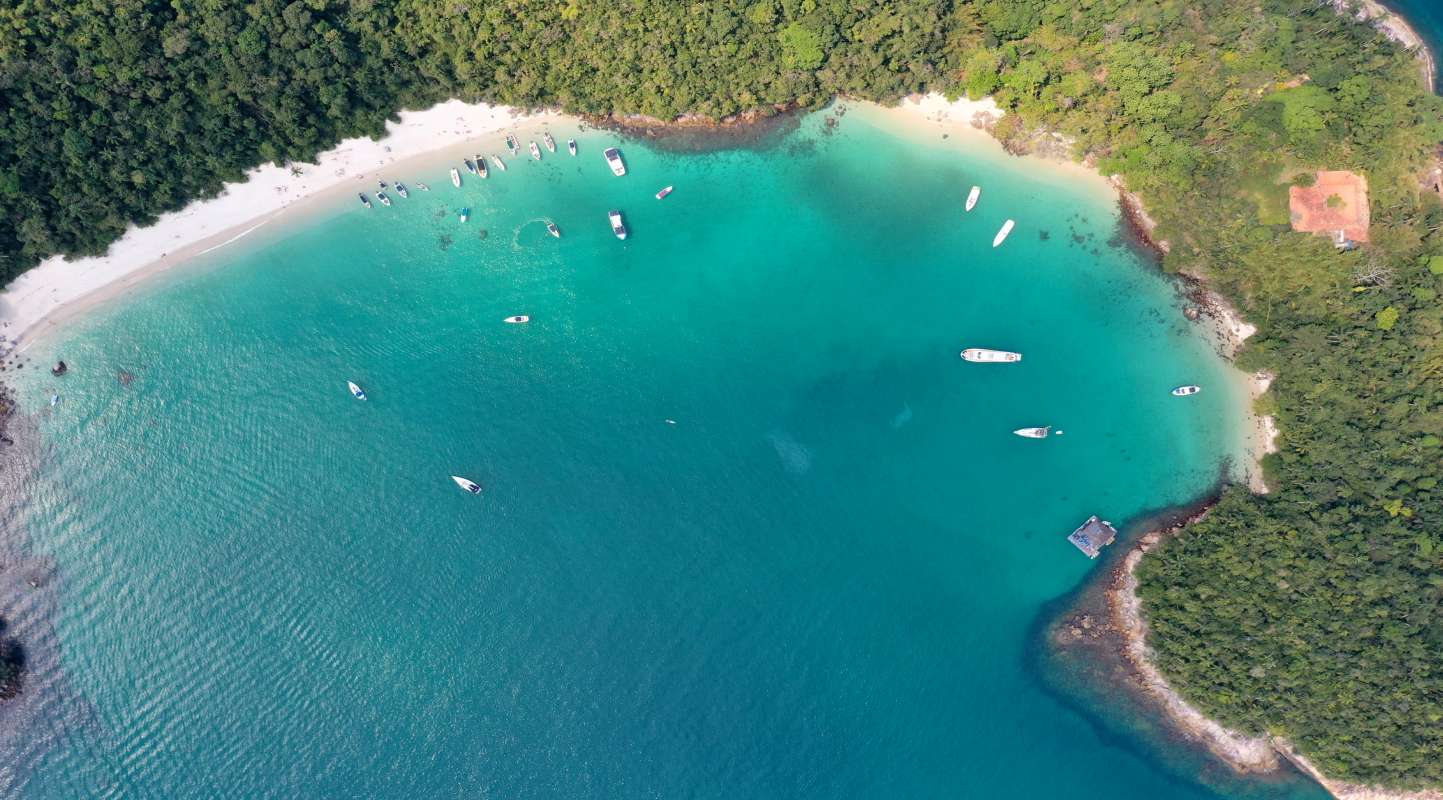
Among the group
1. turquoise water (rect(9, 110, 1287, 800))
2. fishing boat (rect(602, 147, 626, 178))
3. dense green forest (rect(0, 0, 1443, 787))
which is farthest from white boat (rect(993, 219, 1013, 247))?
fishing boat (rect(602, 147, 626, 178))

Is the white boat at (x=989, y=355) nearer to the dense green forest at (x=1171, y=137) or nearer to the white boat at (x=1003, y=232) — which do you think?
the white boat at (x=1003, y=232)

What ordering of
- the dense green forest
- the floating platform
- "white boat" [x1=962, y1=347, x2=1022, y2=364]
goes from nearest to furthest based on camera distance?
the dense green forest → the floating platform → "white boat" [x1=962, y1=347, x2=1022, y2=364]

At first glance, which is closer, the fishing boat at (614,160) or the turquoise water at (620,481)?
Answer: the turquoise water at (620,481)

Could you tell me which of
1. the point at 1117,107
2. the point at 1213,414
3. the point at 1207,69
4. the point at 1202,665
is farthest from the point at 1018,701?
the point at 1207,69

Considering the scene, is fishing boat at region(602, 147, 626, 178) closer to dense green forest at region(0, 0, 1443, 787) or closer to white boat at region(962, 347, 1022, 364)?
dense green forest at region(0, 0, 1443, 787)

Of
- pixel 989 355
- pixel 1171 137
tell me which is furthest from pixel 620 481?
pixel 1171 137

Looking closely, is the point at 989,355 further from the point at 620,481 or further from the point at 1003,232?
the point at 620,481

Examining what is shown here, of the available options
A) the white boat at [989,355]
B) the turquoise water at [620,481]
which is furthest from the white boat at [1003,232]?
the white boat at [989,355]
